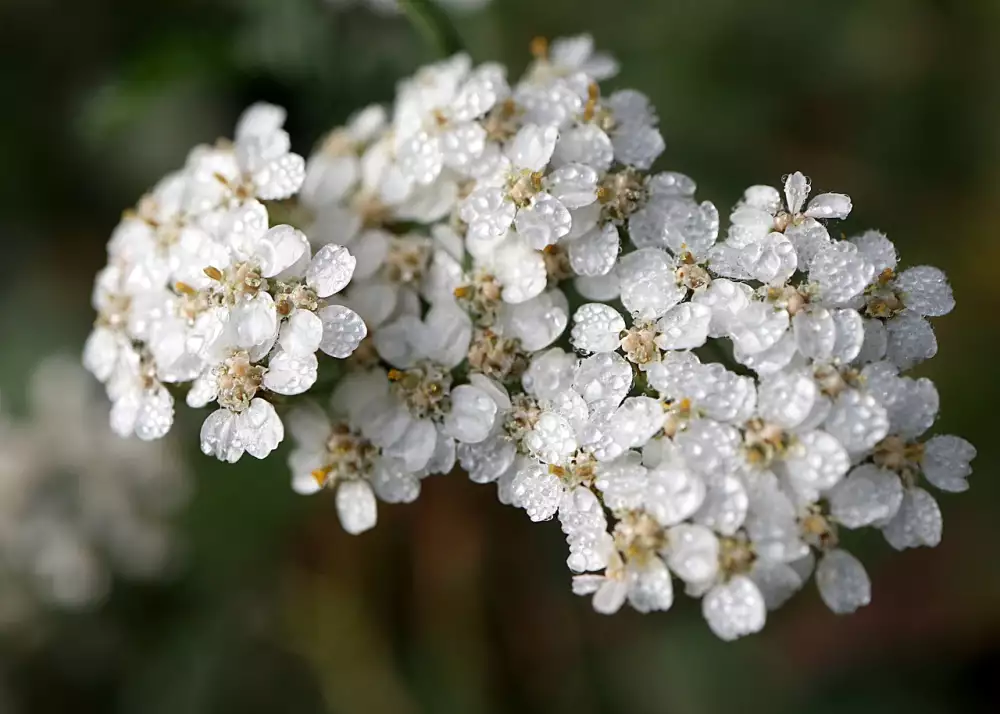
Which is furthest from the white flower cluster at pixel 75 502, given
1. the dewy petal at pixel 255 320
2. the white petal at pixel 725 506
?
the white petal at pixel 725 506

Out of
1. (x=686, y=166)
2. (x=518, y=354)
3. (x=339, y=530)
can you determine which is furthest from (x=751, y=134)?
(x=339, y=530)

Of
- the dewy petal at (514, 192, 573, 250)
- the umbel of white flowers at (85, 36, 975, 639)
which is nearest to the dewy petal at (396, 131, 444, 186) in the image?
the umbel of white flowers at (85, 36, 975, 639)

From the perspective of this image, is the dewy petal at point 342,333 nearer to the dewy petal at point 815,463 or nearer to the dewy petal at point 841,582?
the dewy petal at point 815,463

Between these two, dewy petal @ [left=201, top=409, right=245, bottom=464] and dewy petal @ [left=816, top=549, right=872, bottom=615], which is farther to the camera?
dewy petal @ [left=201, top=409, right=245, bottom=464]

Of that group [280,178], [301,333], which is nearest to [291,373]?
[301,333]

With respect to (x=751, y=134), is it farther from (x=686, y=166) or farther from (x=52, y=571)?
(x=52, y=571)

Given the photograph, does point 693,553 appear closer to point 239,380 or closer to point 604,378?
point 604,378

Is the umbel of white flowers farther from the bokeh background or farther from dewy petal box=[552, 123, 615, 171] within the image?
the bokeh background
